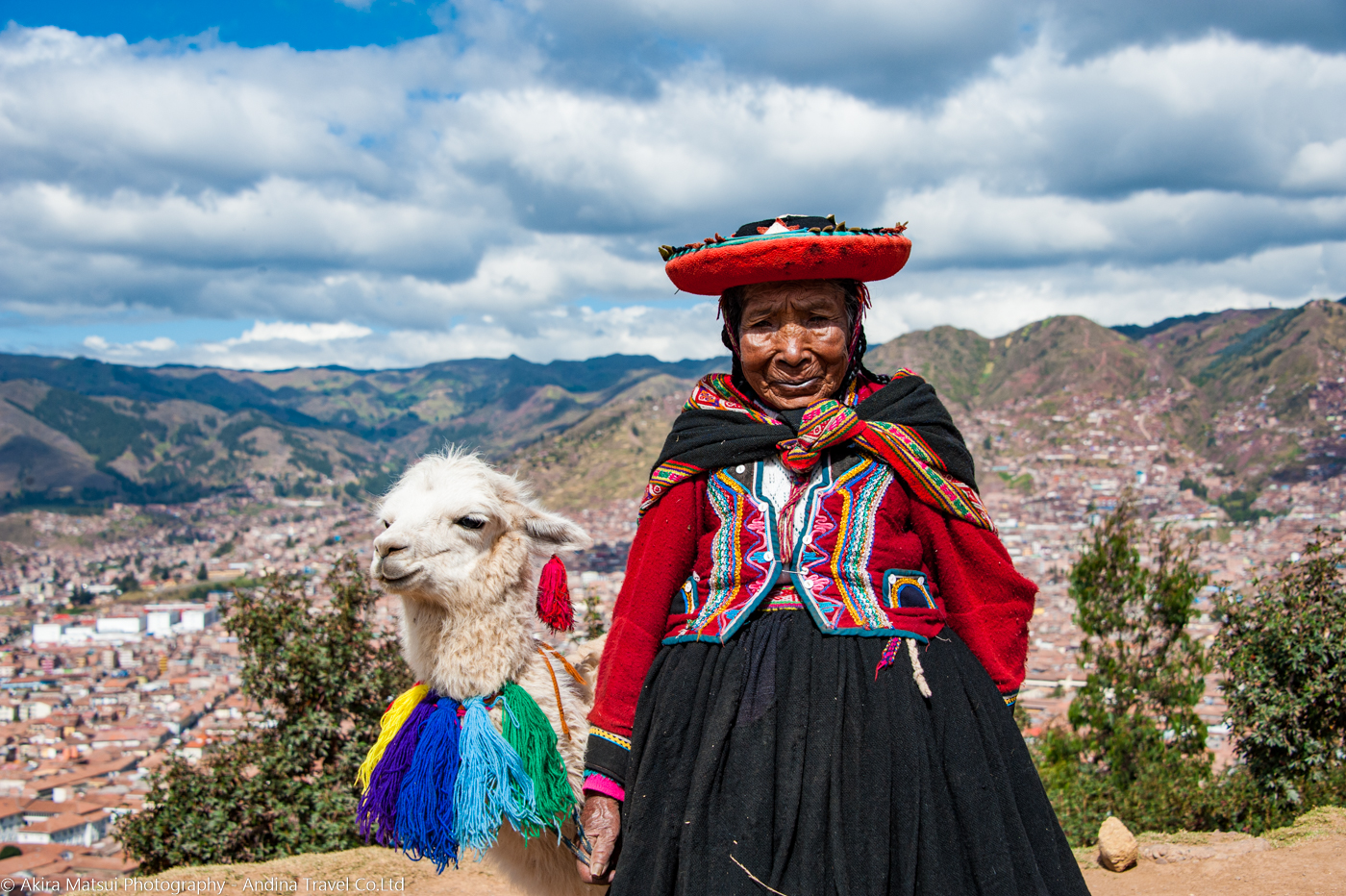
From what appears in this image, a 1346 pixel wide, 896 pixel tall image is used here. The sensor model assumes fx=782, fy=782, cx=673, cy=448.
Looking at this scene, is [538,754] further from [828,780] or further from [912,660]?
[912,660]

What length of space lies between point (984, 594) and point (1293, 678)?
6.57 m

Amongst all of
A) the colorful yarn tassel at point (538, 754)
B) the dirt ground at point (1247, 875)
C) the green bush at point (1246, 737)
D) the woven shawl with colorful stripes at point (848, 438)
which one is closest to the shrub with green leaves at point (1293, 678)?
the green bush at point (1246, 737)

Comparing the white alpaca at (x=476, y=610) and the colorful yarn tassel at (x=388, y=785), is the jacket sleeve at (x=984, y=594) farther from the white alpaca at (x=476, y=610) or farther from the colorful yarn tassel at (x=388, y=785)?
the colorful yarn tassel at (x=388, y=785)

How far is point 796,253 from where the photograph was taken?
6.63ft

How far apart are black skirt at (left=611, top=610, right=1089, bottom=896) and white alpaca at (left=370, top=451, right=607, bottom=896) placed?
0.85 m

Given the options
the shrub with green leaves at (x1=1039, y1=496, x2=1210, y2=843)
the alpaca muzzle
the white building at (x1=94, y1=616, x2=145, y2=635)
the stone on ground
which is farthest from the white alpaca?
the white building at (x1=94, y1=616, x2=145, y2=635)

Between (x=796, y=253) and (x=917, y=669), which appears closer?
(x=917, y=669)

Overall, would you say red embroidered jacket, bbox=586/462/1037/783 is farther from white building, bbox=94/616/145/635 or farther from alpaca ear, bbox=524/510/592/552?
white building, bbox=94/616/145/635

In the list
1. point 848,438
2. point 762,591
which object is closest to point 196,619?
point 762,591

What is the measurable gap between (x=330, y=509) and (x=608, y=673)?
309 feet

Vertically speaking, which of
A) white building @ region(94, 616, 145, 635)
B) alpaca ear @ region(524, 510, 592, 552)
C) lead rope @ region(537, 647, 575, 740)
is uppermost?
alpaca ear @ region(524, 510, 592, 552)

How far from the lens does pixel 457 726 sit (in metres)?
2.56

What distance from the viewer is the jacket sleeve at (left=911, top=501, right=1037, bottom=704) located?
2029 millimetres

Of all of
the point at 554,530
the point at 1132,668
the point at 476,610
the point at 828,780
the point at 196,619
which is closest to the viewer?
the point at 828,780
